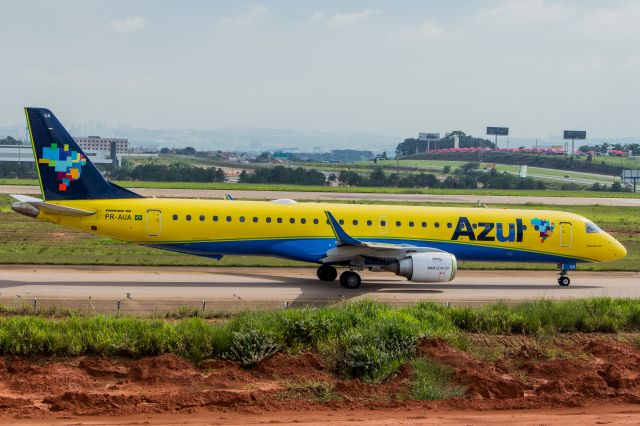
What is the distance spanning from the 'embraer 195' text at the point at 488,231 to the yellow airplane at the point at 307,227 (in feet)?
0.13

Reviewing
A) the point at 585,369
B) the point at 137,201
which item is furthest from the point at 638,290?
the point at 137,201

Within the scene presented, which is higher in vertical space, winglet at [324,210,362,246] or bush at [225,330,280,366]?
winglet at [324,210,362,246]

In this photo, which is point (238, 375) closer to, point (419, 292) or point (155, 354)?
point (155, 354)

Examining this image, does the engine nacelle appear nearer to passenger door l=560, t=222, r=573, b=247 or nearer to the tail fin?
passenger door l=560, t=222, r=573, b=247

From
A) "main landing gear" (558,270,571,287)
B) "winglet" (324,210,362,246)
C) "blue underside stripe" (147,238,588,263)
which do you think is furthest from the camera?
"main landing gear" (558,270,571,287)

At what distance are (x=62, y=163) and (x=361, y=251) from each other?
458 inches

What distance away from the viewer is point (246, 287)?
32.0 metres

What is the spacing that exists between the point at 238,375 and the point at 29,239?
30443 millimetres

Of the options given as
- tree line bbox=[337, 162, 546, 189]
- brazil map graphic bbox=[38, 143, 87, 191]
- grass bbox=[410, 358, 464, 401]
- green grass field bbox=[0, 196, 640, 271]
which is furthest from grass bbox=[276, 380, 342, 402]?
tree line bbox=[337, 162, 546, 189]

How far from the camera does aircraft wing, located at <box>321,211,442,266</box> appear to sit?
31.2 m

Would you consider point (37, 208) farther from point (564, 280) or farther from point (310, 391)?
point (564, 280)

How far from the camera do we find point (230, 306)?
27.0 m

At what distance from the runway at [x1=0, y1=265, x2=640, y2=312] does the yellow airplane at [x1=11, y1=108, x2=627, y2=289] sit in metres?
1.05

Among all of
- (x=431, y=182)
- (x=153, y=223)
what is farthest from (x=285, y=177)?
(x=153, y=223)
